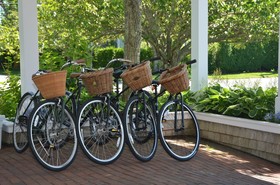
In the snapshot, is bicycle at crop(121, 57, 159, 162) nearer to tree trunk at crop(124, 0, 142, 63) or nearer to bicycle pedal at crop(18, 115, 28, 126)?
bicycle pedal at crop(18, 115, 28, 126)

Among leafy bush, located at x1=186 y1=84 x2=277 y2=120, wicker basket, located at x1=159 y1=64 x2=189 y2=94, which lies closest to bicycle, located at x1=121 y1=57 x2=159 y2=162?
wicker basket, located at x1=159 y1=64 x2=189 y2=94

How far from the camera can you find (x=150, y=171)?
5.43m

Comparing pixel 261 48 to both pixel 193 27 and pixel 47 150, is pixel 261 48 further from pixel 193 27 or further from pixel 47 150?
pixel 47 150

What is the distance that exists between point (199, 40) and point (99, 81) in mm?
2735

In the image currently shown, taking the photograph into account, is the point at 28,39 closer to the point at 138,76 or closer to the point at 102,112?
the point at 102,112

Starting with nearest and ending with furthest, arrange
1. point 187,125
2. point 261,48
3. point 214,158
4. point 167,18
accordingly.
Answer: point 214,158 → point 187,125 → point 167,18 → point 261,48

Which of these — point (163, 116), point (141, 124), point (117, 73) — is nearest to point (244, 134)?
point (163, 116)

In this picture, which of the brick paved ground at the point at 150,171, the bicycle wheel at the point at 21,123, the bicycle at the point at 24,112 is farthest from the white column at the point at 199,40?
the bicycle wheel at the point at 21,123

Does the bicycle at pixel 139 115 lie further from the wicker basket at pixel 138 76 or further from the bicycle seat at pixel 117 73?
the bicycle seat at pixel 117 73

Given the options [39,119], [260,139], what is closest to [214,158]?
[260,139]

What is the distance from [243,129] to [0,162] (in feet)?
10.6

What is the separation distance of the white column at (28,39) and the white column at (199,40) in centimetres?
257

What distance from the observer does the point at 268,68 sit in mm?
30594

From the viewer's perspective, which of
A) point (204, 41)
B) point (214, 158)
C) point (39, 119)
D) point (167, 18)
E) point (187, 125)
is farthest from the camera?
point (167, 18)
